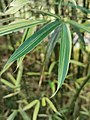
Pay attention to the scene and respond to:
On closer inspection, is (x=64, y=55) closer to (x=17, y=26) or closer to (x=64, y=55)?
(x=64, y=55)

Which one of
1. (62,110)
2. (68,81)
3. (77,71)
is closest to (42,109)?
(62,110)

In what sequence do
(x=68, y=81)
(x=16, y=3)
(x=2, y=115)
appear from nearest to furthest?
1. (x=16, y=3)
2. (x=2, y=115)
3. (x=68, y=81)

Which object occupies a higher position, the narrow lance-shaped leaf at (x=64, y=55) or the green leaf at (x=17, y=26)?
the green leaf at (x=17, y=26)

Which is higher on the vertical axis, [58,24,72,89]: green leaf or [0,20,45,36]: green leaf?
[0,20,45,36]: green leaf

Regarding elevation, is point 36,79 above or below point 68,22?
below

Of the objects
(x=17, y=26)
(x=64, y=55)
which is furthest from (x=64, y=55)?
(x=17, y=26)

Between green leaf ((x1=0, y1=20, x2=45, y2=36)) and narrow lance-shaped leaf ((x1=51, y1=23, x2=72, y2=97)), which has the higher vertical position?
green leaf ((x1=0, y1=20, x2=45, y2=36))

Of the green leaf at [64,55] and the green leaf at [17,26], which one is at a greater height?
the green leaf at [17,26]

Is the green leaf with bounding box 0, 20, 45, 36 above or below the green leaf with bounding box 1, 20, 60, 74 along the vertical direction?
above

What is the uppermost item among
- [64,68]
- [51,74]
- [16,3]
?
[16,3]

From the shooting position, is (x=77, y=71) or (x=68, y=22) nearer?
(x=68, y=22)

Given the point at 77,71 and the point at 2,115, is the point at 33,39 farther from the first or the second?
the point at 77,71
